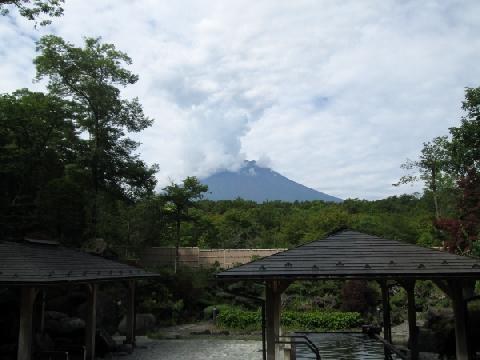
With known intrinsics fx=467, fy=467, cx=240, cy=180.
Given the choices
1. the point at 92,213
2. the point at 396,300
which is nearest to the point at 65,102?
the point at 92,213

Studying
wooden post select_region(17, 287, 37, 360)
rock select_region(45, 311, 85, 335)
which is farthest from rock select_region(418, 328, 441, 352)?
wooden post select_region(17, 287, 37, 360)

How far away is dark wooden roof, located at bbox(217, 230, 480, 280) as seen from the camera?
8469 millimetres

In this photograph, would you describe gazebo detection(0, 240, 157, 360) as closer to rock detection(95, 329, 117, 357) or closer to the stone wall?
rock detection(95, 329, 117, 357)

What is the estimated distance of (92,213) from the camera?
22.3 meters

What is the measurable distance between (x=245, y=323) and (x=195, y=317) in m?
3.60

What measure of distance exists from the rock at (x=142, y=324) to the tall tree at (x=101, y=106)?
22.4ft

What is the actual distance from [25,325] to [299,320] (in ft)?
44.0

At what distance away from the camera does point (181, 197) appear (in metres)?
27.2

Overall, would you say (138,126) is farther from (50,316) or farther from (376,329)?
(376,329)

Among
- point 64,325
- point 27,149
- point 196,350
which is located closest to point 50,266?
point 64,325

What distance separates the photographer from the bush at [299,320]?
2045 cm

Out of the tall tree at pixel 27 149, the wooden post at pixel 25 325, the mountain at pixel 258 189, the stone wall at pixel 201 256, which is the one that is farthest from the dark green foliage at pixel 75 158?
the mountain at pixel 258 189

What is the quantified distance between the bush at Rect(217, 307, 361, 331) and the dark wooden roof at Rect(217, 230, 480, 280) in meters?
11.4

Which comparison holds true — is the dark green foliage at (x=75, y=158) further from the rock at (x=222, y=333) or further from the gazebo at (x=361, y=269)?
the gazebo at (x=361, y=269)
